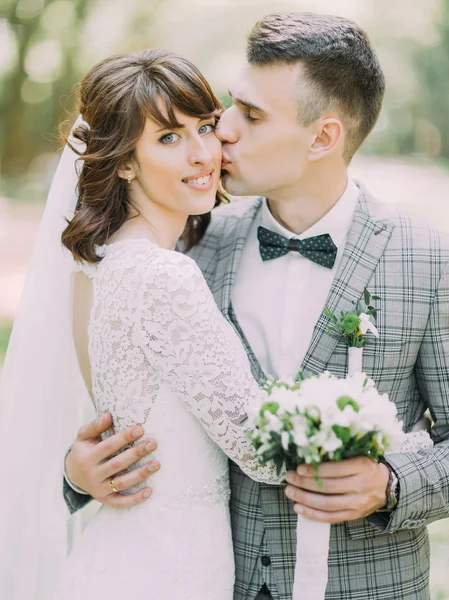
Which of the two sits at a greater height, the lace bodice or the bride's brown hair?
the bride's brown hair

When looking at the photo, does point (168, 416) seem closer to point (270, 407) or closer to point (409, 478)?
point (270, 407)

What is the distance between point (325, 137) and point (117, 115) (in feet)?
2.46

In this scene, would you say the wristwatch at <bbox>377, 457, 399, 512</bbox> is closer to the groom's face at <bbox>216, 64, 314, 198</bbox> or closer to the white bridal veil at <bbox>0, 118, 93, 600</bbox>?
the groom's face at <bbox>216, 64, 314, 198</bbox>

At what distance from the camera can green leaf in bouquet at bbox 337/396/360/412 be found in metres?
1.87

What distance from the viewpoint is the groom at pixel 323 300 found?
2355 millimetres

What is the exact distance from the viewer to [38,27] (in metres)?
9.12

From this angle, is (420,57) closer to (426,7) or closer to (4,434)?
(426,7)

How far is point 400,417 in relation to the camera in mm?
2508

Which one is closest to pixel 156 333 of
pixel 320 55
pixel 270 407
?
pixel 270 407

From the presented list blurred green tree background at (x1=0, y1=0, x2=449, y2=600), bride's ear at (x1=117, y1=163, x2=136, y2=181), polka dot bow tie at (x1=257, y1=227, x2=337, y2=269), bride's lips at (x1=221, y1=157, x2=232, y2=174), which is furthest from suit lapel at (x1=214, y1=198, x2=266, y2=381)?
blurred green tree background at (x1=0, y1=0, x2=449, y2=600)

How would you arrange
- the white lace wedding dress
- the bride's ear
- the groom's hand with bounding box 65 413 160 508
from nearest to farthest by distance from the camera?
the white lace wedding dress, the groom's hand with bounding box 65 413 160 508, the bride's ear

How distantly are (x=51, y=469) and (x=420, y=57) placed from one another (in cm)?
963

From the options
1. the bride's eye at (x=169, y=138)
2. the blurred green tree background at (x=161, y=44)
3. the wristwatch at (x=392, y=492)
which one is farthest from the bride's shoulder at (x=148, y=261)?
the blurred green tree background at (x=161, y=44)

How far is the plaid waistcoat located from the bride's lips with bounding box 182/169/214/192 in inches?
19.6
